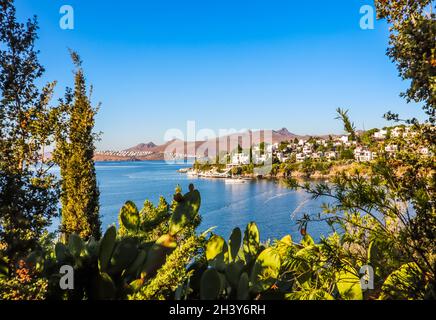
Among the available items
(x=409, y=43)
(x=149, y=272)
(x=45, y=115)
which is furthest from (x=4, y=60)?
(x=409, y=43)

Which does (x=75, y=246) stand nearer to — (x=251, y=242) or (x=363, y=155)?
(x=251, y=242)

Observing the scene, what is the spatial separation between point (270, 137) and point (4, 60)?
10788 centimetres

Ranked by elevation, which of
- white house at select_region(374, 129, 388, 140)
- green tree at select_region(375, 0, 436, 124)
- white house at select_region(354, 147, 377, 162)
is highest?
green tree at select_region(375, 0, 436, 124)

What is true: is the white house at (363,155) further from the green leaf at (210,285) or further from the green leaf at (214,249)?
the green leaf at (214,249)

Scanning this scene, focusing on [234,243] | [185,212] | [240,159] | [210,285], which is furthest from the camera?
[240,159]

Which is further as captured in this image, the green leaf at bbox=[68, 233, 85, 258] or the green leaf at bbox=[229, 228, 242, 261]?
the green leaf at bbox=[229, 228, 242, 261]

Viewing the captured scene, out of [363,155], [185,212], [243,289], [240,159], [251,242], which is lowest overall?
[240,159]

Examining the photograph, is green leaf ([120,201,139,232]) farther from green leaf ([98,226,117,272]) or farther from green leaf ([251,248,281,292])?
green leaf ([251,248,281,292])

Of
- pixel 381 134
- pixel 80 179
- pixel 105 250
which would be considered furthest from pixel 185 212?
pixel 80 179

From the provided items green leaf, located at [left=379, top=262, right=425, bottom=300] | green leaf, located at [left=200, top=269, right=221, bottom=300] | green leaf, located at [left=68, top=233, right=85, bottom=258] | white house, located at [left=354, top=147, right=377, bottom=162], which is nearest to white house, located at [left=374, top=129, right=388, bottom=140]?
white house, located at [left=354, top=147, right=377, bottom=162]

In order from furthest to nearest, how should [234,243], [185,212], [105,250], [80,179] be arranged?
[80,179], [234,243], [185,212], [105,250]

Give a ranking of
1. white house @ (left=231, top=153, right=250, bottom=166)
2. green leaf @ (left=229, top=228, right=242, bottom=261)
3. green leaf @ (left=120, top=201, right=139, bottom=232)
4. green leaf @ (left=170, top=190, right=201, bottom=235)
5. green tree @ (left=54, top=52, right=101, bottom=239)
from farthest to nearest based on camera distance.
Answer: white house @ (left=231, top=153, right=250, bottom=166) < green tree @ (left=54, top=52, right=101, bottom=239) < green leaf @ (left=120, top=201, right=139, bottom=232) < green leaf @ (left=229, top=228, right=242, bottom=261) < green leaf @ (left=170, top=190, right=201, bottom=235)

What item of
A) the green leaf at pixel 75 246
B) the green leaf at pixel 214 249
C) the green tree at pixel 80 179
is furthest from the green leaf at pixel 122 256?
the green tree at pixel 80 179
